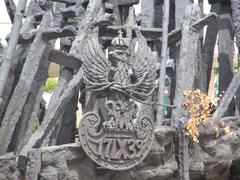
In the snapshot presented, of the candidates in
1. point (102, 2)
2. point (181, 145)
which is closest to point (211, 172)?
point (181, 145)

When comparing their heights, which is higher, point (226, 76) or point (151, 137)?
point (226, 76)

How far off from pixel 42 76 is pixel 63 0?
3.95 feet

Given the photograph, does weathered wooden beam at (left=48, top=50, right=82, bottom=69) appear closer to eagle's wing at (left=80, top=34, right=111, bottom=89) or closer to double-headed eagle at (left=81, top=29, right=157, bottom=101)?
double-headed eagle at (left=81, top=29, right=157, bottom=101)

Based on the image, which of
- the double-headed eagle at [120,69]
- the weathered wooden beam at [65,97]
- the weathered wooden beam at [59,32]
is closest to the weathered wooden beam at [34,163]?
the weathered wooden beam at [65,97]

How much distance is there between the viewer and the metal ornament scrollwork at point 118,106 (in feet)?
14.5

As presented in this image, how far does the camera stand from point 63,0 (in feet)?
22.3

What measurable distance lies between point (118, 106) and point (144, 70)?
1.50ft

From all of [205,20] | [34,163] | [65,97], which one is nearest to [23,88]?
[65,97]

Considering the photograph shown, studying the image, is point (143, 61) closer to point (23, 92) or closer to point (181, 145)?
point (181, 145)

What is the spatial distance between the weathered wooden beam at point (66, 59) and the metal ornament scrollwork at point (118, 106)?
843mm

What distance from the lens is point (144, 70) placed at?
4699 millimetres

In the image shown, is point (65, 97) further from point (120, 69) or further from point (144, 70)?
point (144, 70)

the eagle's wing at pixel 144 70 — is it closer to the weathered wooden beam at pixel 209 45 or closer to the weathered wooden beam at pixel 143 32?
the weathered wooden beam at pixel 143 32

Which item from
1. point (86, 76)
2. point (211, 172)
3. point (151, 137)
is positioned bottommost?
point (211, 172)
